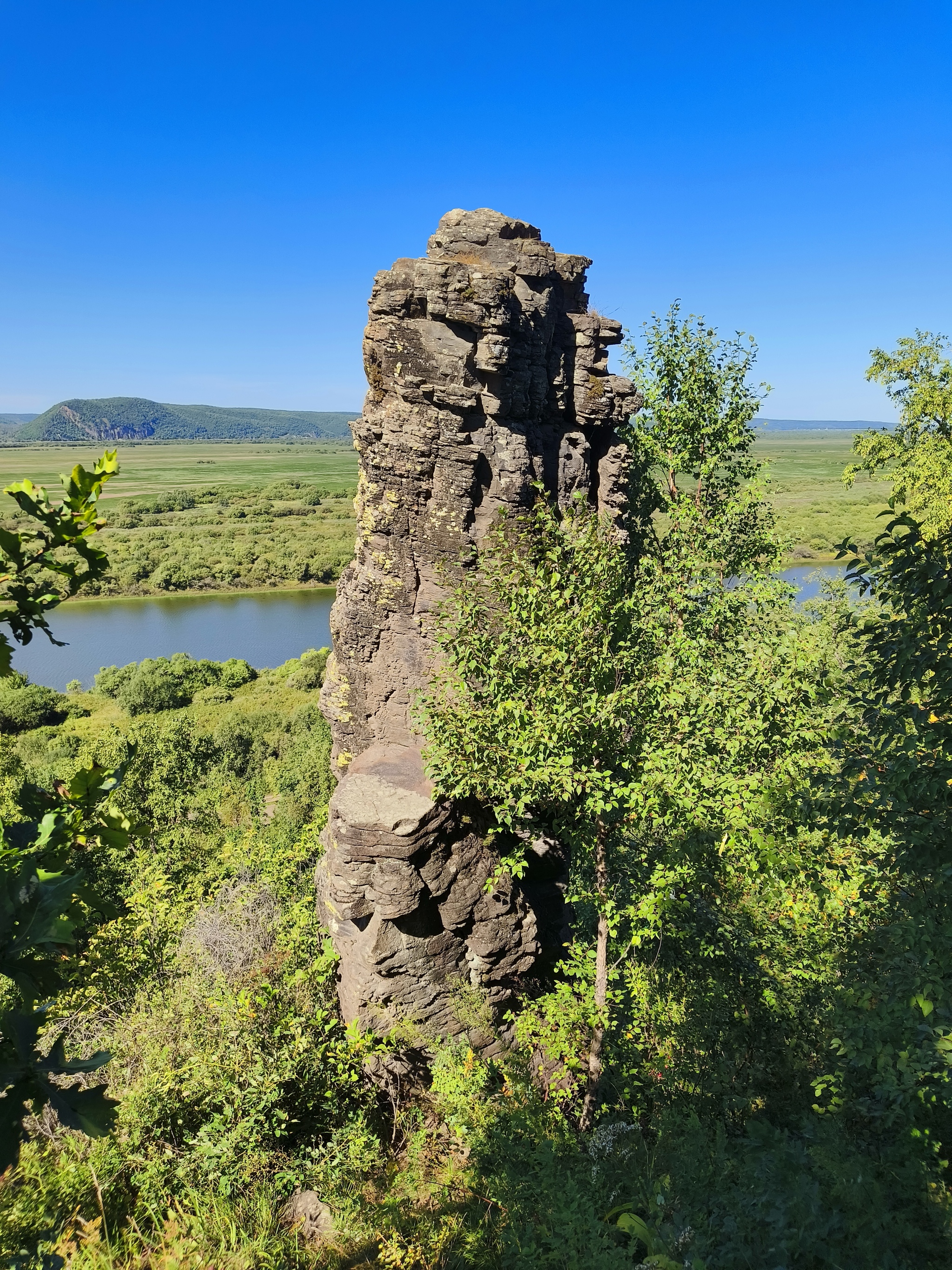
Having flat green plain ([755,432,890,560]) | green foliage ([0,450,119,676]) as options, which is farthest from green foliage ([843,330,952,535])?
green foliage ([0,450,119,676])

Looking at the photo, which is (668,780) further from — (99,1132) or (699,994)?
(99,1132)

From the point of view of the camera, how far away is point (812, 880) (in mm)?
Answer: 8328

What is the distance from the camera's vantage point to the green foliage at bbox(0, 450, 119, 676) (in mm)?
2756

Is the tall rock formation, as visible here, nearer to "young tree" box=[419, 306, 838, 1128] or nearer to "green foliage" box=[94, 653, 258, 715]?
"young tree" box=[419, 306, 838, 1128]

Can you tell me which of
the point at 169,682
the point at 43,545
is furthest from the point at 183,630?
the point at 43,545

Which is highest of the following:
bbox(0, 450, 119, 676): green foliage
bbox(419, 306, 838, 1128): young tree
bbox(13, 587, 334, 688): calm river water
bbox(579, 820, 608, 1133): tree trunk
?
bbox(0, 450, 119, 676): green foliage

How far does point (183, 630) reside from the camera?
6556 centimetres

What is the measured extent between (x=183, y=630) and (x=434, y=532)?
6164 cm

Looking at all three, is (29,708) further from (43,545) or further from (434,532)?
(43,545)

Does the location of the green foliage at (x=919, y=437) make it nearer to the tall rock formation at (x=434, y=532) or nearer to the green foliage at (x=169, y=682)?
the tall rock formation at (x=434, y=532)

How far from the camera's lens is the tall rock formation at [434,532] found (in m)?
9.30

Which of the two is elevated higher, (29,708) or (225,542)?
(225,542)

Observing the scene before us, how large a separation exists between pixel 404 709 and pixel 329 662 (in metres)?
1.68

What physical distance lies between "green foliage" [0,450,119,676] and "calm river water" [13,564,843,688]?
52.3 m
